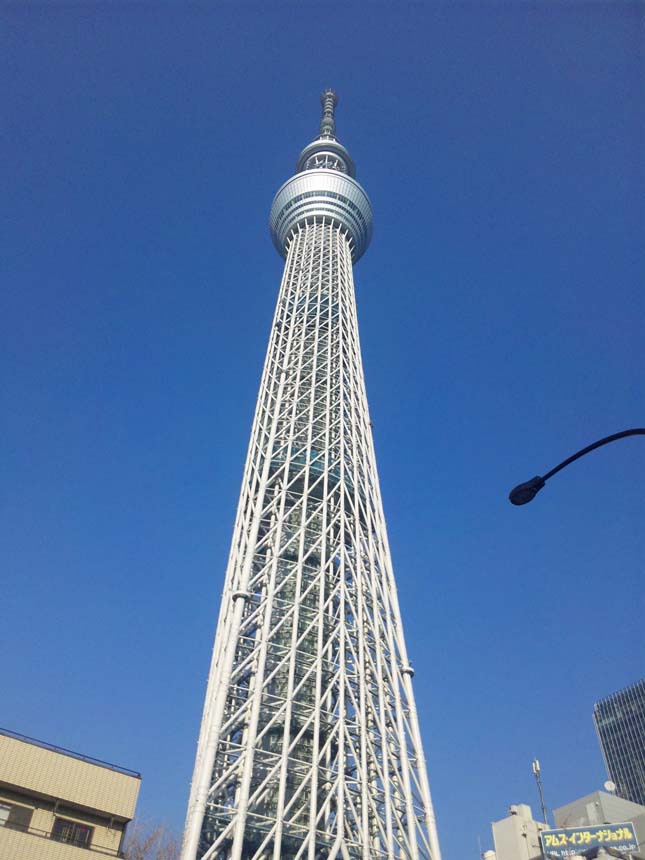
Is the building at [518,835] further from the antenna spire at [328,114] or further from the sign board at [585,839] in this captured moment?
the antenna spire at [328,114]

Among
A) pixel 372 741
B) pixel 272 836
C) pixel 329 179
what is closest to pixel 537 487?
pixel 272 836

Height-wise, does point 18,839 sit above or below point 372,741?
below

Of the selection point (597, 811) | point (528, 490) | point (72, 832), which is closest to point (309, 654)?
point (72, 832)

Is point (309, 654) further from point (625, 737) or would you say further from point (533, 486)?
point (625, 737)

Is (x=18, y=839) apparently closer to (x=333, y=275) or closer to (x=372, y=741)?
(x=372, y=741)

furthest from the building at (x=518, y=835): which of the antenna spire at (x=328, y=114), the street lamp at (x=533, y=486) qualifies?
the antenna spire at (x=328, y=114)

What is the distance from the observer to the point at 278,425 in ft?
179

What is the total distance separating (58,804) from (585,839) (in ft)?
111

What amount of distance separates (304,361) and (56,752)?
34677mm

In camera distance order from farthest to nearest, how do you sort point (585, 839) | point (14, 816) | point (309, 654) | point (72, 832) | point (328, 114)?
1. point (328, 114)
2. point (585, 839)
3. point (309, 654)
4. point (72, 832)
5. point (14, 816)

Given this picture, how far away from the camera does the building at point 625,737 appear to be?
133m

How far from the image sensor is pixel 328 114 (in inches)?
3561

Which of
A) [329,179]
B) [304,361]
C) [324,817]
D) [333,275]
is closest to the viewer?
[324,817]

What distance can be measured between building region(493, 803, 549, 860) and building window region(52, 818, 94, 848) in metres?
32.1
